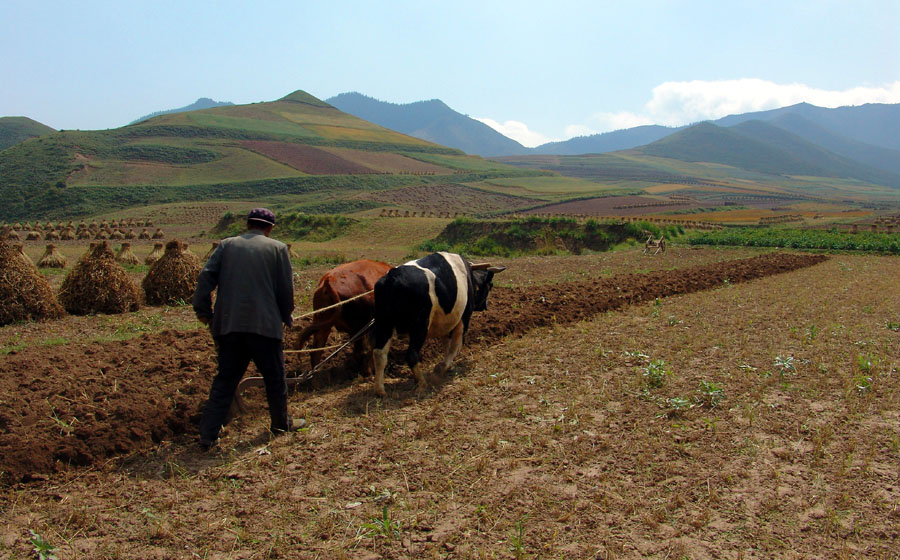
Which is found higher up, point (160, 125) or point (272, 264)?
point (160, 125)

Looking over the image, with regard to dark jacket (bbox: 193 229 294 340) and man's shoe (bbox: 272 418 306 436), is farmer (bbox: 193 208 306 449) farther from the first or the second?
man's shoe (bbox: 272 418 306 436)

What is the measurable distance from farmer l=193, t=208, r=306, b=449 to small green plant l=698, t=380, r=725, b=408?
14.9 ft

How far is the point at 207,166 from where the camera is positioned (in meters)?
92.7

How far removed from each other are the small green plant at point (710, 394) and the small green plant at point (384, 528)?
3.90m

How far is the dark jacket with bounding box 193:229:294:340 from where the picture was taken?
209 inches

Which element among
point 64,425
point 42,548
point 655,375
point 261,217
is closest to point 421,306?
point 261,217

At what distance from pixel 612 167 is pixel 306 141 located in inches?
4319

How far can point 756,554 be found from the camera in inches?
153

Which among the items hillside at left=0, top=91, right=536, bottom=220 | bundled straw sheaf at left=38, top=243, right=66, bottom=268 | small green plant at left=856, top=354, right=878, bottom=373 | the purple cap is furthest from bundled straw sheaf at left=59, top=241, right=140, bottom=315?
hillside at left=0, top=91, right=536, bottom=220

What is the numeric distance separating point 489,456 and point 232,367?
2518mm

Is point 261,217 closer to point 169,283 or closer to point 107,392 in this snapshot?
point 107,392

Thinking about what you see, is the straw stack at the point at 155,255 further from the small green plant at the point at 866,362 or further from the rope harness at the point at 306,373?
the small green plant at the point at 866,362

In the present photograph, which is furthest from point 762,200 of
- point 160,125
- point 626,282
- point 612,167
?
point 160,125

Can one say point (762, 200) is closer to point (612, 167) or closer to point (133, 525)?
point (612, 167)
